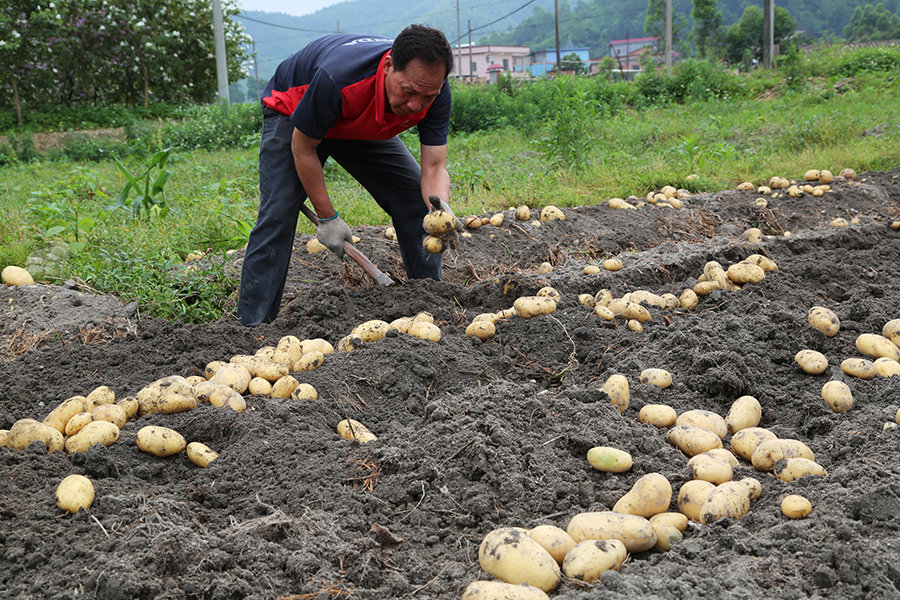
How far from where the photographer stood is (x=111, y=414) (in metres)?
2.27

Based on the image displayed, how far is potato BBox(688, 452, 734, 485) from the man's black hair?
191 centimetres

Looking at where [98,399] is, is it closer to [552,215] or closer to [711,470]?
[711,470]

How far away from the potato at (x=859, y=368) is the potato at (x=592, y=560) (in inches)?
55.5

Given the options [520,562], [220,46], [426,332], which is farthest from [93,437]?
[220,46]

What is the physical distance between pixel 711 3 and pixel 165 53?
34.5 m

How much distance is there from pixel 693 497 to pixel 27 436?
6.47ft

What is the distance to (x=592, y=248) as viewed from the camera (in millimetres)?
4551

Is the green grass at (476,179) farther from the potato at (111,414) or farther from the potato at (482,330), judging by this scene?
the potato at (482,330)

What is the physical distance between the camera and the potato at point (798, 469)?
1.88 metres

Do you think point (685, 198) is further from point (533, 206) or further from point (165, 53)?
point (165, 53)

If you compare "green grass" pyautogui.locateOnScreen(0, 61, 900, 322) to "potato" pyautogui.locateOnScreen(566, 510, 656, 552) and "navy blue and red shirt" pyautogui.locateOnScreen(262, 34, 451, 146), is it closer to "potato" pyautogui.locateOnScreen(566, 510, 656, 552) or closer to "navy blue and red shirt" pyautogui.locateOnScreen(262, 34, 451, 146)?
"navy blue and red shirt" pyautogui.locateOnScreen(262, 34, 451, 146)

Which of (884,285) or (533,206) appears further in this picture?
(533,206)

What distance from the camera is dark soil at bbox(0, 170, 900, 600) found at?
1542 millimetres

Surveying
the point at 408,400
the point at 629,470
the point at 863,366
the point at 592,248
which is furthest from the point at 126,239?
the point at 863,366
